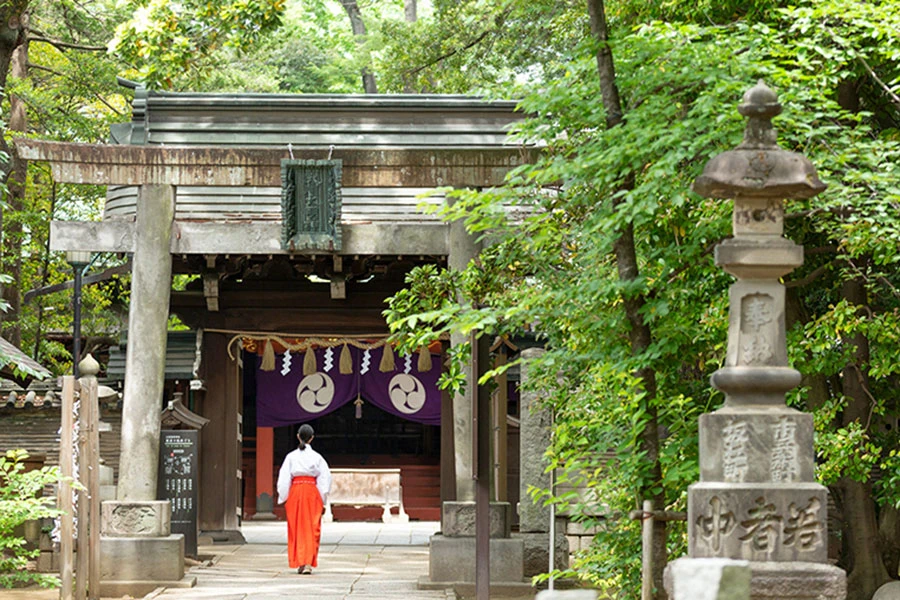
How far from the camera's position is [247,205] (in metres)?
16.9

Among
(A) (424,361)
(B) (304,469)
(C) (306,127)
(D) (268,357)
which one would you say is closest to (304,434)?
(B) (304,469)

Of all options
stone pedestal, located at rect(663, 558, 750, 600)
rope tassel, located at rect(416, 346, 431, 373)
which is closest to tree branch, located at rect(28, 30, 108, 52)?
rope tassel, located at rect(416, 346, 431, 373)

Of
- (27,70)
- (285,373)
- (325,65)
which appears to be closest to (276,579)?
(285,373)

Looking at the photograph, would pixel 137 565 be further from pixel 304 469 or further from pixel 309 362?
pixel 309 362

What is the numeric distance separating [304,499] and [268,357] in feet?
13.7

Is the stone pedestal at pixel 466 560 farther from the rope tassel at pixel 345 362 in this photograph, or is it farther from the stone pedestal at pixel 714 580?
the stone pedestal at pixel 714 580

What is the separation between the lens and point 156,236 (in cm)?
1455

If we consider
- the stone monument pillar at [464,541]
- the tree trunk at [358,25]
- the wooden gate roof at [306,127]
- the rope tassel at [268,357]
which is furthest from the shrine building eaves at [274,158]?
the tree trunk at [358,25]

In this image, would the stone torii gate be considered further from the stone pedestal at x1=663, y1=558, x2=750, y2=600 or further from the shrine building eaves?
the stone pedestal at x1=663, y1=558, x2=750, y2=600

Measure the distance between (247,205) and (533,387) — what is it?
7.18 metres

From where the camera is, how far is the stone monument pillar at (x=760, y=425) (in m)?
7.26

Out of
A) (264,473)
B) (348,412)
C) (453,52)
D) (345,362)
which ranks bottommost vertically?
(264,473)

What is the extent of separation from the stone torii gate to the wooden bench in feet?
31.9

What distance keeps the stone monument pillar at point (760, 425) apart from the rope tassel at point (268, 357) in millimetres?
12468
